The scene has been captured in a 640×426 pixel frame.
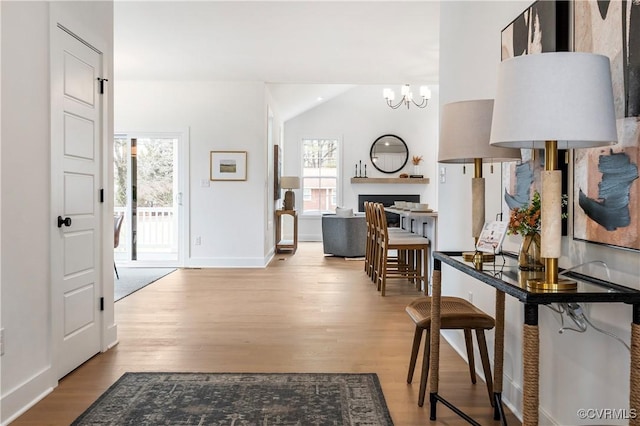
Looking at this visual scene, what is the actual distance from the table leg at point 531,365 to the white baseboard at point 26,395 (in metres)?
2.22

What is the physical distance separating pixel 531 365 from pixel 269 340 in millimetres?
2387

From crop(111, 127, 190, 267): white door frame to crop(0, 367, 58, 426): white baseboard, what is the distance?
452 cm

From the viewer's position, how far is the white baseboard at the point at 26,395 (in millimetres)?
2193

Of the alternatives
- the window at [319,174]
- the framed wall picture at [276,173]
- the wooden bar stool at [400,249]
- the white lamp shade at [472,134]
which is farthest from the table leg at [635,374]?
the window at [319,174]

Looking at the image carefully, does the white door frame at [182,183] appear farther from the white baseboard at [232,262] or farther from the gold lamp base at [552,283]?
the gold lamp base at [552,283]

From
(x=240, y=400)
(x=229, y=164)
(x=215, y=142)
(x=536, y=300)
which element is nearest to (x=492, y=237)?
(x=536, y=300)

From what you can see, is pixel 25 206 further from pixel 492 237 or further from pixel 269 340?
pixel 492 237

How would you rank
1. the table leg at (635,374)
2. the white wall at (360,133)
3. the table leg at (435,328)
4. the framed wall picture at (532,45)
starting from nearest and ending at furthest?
the table leg at (635,374) → the framed wall picture at (532,45) → the table leg at (435,328) → the white wall at (360,133)

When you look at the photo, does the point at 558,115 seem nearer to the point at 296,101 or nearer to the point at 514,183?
the point at 514,183

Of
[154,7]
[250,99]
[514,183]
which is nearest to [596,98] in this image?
[514,183]

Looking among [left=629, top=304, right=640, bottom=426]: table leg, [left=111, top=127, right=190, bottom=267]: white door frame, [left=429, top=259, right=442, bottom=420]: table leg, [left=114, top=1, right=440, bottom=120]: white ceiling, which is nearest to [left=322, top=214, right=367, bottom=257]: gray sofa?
[left=114, top=1, right=440, bottom=120]: white ceiling

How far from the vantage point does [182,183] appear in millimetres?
7066

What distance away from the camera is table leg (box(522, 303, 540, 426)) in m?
1.34

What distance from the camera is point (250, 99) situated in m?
7.04
